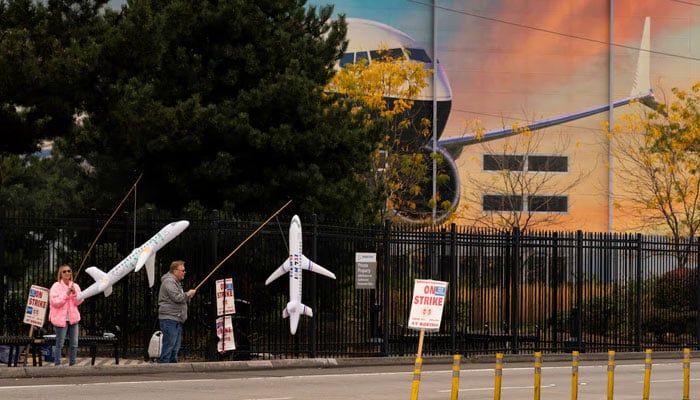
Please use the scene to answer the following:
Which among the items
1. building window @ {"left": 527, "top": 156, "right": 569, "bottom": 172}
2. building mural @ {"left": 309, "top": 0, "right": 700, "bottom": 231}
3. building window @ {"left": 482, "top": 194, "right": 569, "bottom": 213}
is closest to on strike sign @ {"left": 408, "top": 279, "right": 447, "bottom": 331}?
building window @ {"left": 482, "top": 194, "right": 569, "bottom": 213}

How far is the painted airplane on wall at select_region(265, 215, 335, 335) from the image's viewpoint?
24.0 m

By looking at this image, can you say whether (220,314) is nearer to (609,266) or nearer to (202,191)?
(202,191)

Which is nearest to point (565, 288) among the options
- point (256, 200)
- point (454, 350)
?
point (454, 350)

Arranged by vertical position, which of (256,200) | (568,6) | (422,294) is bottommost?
(422,294)

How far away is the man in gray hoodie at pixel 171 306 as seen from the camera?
21797 mm

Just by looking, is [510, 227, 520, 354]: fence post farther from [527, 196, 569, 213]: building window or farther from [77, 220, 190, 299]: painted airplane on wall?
[527, 196, 569, 213]: building window

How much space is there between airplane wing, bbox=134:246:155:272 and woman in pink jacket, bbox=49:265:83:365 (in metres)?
1.34

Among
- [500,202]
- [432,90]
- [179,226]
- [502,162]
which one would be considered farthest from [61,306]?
[432,90]

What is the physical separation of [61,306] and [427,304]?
262 inches

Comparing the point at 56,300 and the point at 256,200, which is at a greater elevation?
the point at 256,200

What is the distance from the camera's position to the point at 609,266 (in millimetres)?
30078

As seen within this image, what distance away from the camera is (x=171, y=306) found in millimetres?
21812

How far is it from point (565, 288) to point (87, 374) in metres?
12.7

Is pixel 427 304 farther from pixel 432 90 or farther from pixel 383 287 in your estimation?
pixel 432 90
